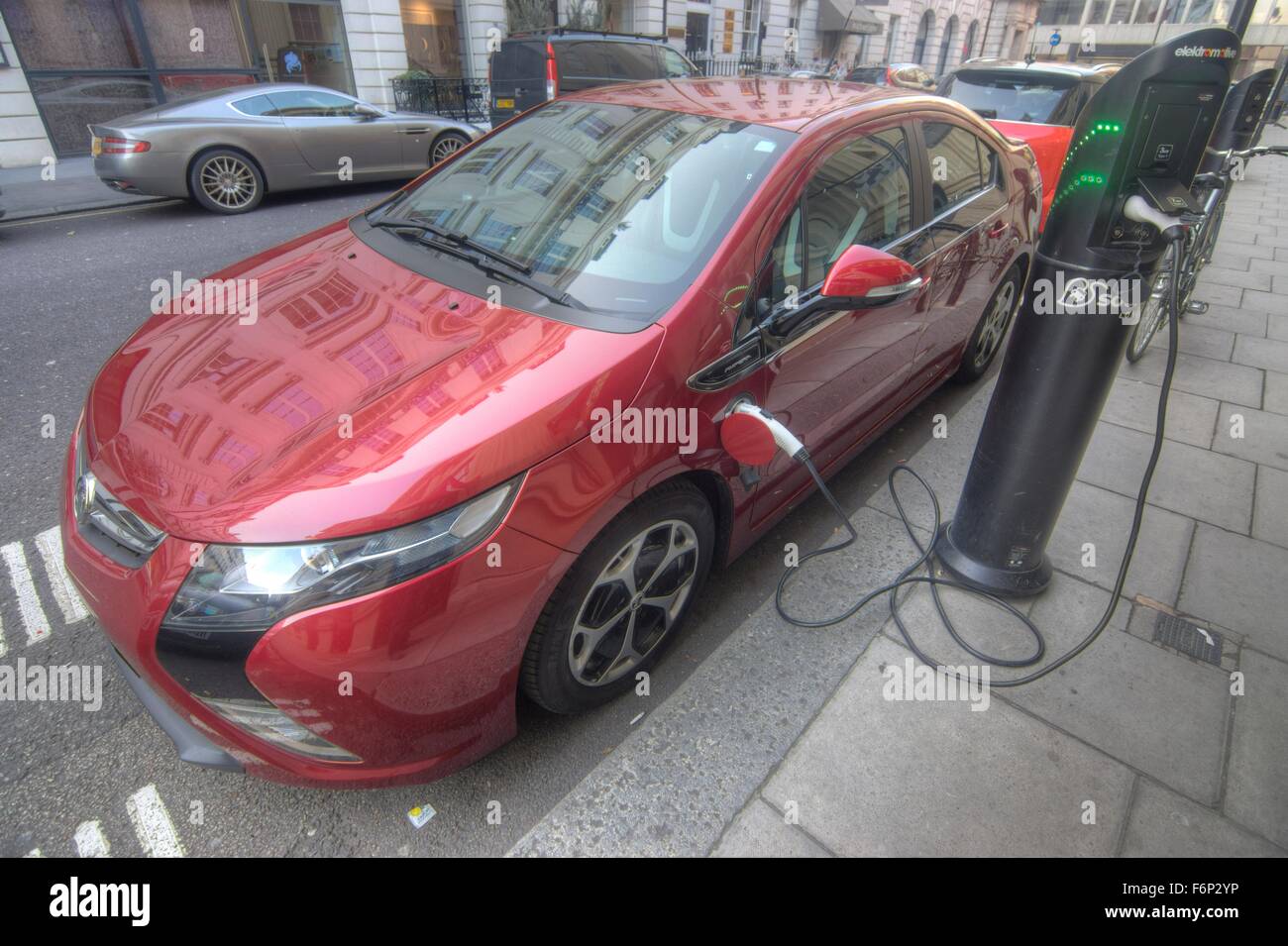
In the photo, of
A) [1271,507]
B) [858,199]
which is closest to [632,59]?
[858,199]

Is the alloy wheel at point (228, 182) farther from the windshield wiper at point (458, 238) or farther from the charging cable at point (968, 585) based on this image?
the charging cable at point (968, 585)

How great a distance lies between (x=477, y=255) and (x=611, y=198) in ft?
1.62

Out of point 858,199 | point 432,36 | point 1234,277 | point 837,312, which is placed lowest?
point 1234,277

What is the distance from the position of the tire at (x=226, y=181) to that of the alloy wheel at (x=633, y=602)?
326 inches

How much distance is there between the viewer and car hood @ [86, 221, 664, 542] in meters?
1.55

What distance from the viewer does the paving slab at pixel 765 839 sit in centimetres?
185

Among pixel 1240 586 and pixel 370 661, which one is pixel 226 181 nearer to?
pixel 370 661

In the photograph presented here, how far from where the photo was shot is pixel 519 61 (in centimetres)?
1015

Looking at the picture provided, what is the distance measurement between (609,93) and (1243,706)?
3.29 m

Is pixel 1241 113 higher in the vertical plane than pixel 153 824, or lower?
higher

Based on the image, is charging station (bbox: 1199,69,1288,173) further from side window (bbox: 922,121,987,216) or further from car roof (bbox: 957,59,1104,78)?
side window (bbox: 922,121,987,216)

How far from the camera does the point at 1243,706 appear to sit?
2.30 meters

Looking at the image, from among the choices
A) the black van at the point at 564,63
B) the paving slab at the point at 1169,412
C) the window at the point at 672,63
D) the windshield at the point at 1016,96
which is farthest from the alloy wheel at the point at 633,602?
the window at the point at 672,63
